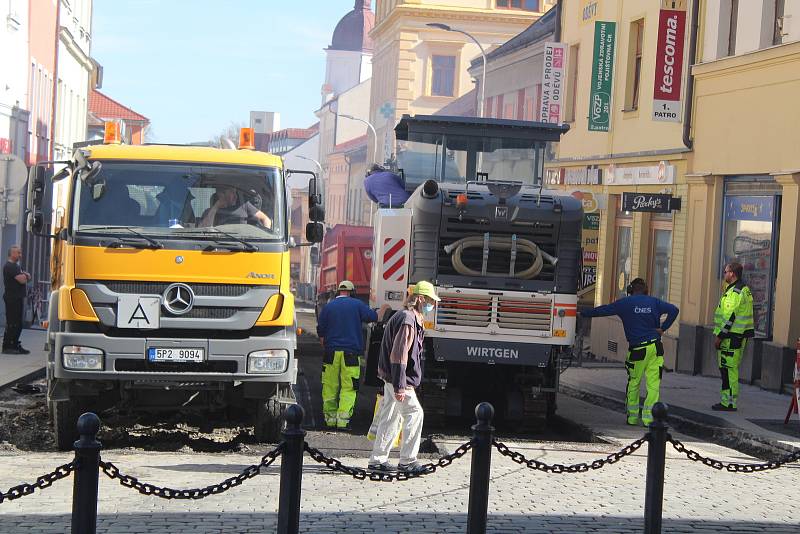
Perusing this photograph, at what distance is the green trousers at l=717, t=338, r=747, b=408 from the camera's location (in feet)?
56.8

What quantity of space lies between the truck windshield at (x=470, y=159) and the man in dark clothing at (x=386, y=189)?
0.95 feet

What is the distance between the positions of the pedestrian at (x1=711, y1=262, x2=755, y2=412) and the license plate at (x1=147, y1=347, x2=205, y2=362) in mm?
7487

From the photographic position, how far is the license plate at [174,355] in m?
12.7

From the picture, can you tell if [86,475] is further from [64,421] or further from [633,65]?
[633,65]

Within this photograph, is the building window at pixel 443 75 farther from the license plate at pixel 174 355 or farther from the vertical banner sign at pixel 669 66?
the license plate at pixel 174 355

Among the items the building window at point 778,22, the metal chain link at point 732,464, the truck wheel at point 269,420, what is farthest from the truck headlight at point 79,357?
the building window at point 778,22

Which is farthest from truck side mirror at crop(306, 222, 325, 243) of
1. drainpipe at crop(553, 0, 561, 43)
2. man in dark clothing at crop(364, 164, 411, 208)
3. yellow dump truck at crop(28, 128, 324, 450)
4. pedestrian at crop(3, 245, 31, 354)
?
drainpipe at crop(553, 0, 561, 43)

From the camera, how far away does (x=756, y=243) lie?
73.8 ft

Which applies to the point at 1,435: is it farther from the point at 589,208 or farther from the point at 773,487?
the point at 589,208

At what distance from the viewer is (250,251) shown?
1296 centimetres

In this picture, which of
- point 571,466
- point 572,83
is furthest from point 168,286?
point 572,83

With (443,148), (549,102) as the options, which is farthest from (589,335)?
(443,148)

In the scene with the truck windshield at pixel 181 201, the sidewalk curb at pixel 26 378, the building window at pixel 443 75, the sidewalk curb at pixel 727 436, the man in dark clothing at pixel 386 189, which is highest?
the building window at pixel 443 75

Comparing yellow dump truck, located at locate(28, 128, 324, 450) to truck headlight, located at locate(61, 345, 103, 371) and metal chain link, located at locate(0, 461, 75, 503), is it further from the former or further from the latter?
metal chain link, located at locate(0, 461, 75, 503)
